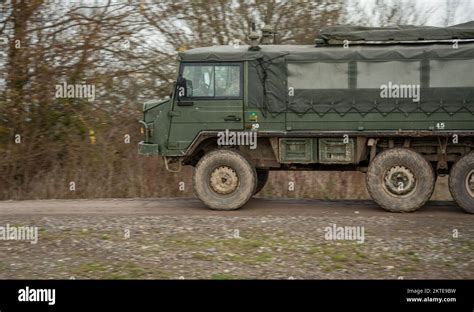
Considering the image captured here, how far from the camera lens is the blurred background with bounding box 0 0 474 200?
54.6 feet

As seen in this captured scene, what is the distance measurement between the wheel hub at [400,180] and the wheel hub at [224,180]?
114 inches

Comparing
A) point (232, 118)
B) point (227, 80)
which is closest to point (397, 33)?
point (227, 80)

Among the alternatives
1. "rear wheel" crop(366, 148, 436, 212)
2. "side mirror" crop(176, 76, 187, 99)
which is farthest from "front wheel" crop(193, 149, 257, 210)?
"rear wheel" crop(366, 148, 436, 212)

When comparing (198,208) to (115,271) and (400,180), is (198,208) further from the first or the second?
(115,271)

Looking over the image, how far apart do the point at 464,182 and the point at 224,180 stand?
14.8 feet

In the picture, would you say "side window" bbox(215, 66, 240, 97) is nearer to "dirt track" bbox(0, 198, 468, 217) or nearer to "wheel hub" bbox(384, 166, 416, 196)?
"dirt track" bbox(0, 198, 468, 217)

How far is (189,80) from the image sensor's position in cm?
1272

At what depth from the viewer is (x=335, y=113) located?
12.3 metres

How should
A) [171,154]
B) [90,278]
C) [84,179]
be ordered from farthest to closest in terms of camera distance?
[84,179] → [171,154] → [90,278]

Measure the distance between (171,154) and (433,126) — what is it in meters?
4.97

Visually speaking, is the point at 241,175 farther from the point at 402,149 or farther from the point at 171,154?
the point at 402,149

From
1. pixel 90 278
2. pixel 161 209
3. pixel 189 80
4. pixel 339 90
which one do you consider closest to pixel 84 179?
pixel 161 209

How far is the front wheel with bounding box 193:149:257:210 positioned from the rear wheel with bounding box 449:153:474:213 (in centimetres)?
375
